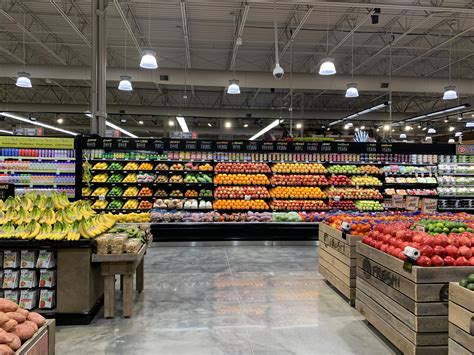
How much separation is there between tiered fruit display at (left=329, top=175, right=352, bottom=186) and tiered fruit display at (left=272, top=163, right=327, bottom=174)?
11.9 inches

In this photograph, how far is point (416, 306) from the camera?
312 cm

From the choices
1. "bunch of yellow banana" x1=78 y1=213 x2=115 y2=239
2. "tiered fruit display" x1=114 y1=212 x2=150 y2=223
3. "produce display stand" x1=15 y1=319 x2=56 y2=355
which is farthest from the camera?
"tiered fruit display" x1=114 y1=212 x2=150 y2=223

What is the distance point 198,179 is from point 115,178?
81.1 inches

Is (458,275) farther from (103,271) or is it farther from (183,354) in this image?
(103,271)

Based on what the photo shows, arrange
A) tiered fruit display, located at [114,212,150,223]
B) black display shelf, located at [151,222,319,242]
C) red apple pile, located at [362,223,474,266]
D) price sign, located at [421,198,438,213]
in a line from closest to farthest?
red apple pile, located at [362,223,474,266]
tiered fruit display, located at [114,212,150,223]
black display shelf, located at [151,222,319,242]
price sign, located at [421,198,438,213]

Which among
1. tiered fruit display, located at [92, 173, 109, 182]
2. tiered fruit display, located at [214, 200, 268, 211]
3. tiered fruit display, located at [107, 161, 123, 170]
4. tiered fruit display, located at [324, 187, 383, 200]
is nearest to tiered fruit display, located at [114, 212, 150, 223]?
tiered fruit display, located at [92, 173, 109, 182]

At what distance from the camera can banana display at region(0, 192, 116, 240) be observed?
13.1 feet

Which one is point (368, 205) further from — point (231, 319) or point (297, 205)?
point (231, 319)

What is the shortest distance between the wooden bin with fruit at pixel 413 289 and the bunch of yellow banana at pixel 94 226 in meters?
3.20

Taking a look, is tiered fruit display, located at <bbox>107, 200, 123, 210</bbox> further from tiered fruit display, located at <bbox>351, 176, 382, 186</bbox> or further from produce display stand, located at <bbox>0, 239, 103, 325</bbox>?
tiered fruit display, located at <bbox>351, 176, 382, 186</bbox>

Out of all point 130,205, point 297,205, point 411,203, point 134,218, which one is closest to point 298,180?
point 297,205

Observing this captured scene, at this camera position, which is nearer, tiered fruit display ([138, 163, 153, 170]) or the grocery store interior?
the grocery store interior

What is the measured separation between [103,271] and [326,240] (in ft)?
10.7

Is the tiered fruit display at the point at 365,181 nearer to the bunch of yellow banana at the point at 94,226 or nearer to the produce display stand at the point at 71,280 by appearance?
the bunch of yellow banana at the point at 94,226
